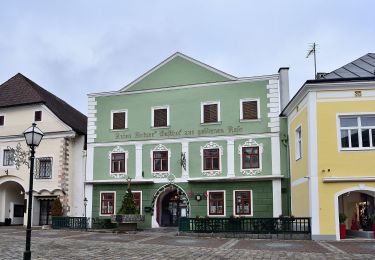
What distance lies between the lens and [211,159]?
26031mm

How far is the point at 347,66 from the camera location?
21297mm

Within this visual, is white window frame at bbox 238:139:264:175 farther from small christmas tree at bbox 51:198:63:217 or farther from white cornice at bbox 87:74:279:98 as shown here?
small christmas tree at bbox 51:198:63:217

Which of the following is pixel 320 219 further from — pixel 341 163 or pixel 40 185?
pixel 40 185

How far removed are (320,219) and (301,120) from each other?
4.99m

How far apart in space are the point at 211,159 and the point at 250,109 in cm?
375

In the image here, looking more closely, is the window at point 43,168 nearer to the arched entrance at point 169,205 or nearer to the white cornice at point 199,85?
the white cornice at point 199,85

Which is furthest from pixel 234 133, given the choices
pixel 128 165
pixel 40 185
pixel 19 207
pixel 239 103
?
pixel 19 207

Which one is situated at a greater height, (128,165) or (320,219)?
(128,165)

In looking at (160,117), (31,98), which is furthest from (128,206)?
A: (31,98)

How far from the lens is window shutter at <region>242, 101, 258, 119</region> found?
2573 centimetres

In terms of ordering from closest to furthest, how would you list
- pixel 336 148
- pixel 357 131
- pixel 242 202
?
pixel 336 148
pixel 357 131
pixel 242 202

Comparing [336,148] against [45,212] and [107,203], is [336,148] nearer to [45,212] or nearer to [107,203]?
[107,203]

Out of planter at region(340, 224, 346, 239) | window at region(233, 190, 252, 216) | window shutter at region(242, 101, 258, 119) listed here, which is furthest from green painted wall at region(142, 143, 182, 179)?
planter at region(340, 224, 346, 239)

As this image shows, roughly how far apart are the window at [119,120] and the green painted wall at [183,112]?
0.29 metres
